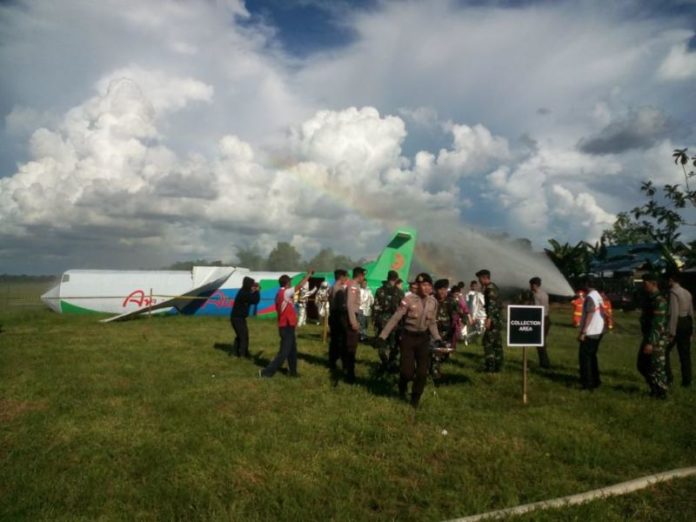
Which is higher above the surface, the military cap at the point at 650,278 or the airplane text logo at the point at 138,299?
the military cap at the point at 650,278

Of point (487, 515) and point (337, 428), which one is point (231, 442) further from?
point (487, 515)

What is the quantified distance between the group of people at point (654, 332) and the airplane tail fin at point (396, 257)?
15392 mm

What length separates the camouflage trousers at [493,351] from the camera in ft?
37.0

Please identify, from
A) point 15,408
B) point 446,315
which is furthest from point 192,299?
point 15,408

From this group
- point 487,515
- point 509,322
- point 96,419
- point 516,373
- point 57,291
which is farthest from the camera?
point 57,291

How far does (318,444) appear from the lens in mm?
6504

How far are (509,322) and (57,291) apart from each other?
25.7m

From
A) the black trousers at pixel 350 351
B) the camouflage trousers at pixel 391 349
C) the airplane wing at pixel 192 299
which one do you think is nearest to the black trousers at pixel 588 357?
the camouflage trousers at pixel 391 349

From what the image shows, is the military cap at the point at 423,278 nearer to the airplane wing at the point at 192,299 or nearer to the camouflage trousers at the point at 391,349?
the camouflage trousers at the point at 391,349

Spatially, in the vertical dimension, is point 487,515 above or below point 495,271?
below

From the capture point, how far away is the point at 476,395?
9297mm

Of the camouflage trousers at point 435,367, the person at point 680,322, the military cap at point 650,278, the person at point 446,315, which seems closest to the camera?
the military cap at point 650,278

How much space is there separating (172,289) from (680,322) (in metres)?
23.4

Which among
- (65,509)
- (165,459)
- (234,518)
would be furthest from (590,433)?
(65,509)
